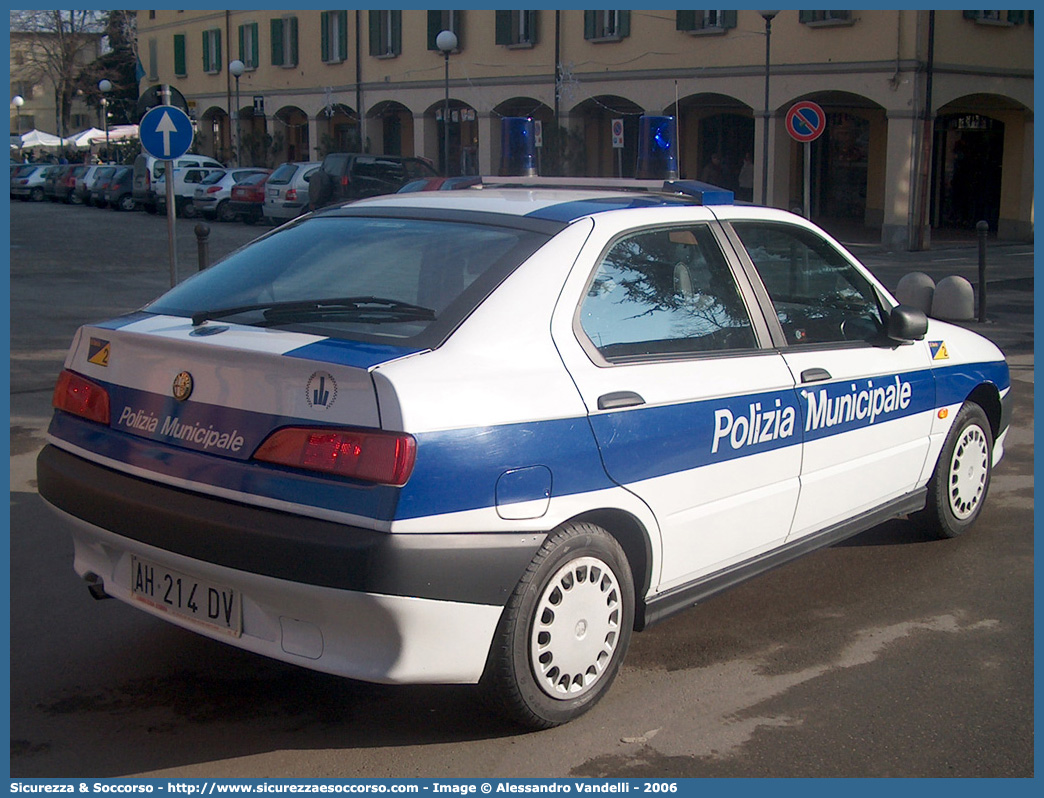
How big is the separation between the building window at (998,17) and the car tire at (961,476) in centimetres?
2515

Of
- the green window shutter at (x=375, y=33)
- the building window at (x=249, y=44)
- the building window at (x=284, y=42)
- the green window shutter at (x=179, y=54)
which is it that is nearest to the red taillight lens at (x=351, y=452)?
the green window shutter at (x=375, y=33)

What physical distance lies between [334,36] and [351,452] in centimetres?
4294

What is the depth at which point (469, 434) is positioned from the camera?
11.1 feet

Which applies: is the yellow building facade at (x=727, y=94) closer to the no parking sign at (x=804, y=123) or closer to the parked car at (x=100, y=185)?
the parked car at (x=100, y=185)

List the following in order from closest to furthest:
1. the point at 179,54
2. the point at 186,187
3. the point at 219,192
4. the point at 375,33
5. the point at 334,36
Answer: the point at 219,192, the point at 186,187, the point at 375,33, the point at 334,36, the point at 179,54

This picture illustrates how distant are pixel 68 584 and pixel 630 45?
30691 mm

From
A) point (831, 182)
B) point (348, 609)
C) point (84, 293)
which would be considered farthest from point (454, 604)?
point (831, 182)

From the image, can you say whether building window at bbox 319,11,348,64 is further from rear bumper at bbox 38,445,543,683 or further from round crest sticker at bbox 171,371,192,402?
rear bumper at bbox 38,445,543,683

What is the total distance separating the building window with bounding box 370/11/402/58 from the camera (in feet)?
133

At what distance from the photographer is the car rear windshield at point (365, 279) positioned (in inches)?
146

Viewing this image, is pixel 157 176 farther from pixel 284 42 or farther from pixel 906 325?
pixel 906 325

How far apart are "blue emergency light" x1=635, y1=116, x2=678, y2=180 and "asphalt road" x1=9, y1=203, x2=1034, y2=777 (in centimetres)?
191

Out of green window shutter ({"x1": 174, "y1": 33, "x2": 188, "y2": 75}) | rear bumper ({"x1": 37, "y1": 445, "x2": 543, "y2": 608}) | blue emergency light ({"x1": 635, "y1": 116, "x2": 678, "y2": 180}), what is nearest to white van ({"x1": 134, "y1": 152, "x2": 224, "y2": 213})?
green window shutter ({"x1": 174, "y1": 33, "x2": 188, "y2": 75})

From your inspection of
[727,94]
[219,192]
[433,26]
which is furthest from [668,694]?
[433,26]
